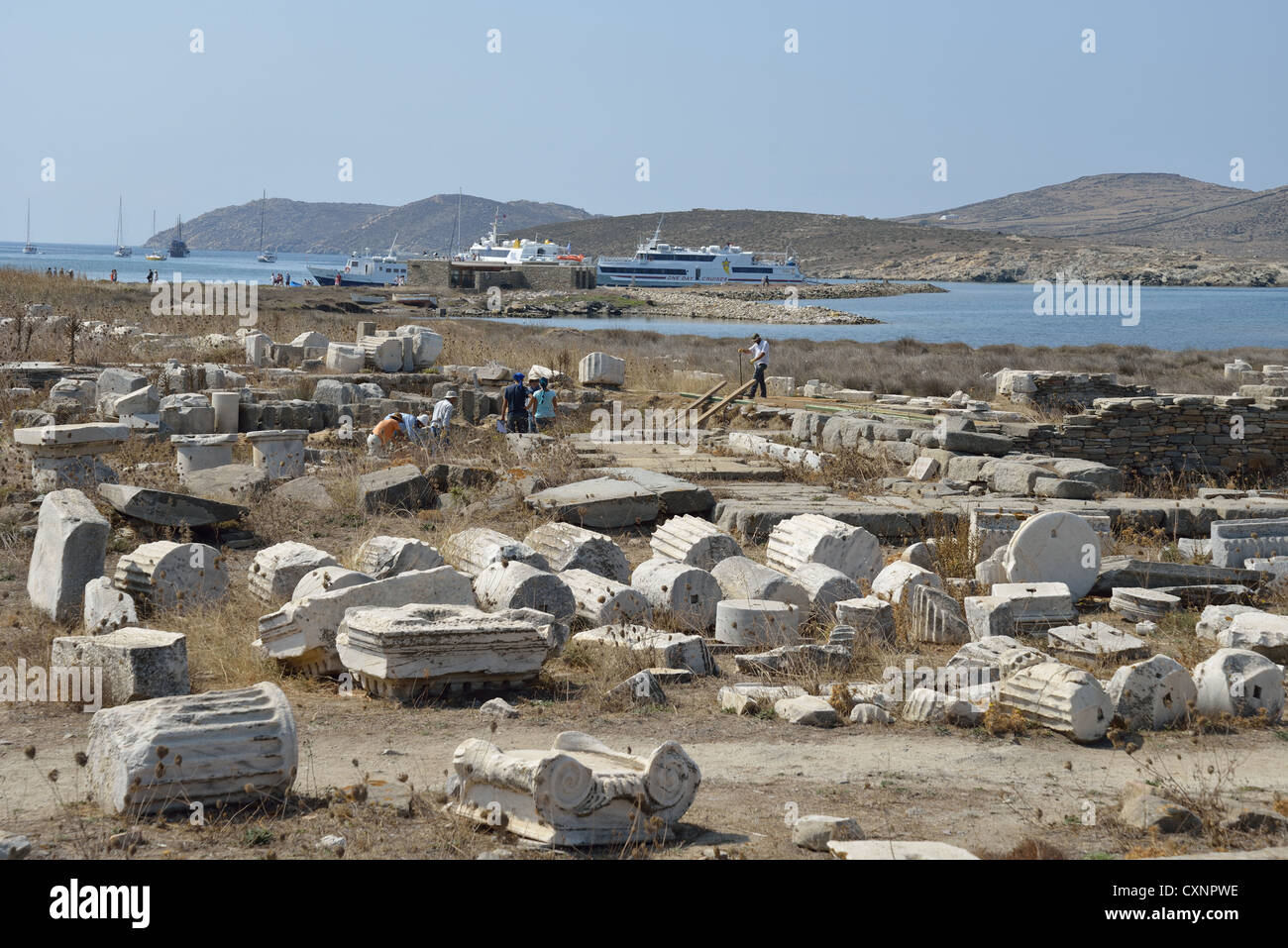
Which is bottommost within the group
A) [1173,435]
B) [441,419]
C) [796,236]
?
[1173,435]

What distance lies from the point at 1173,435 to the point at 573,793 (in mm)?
14236

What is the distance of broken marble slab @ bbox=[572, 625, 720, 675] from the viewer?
26.2 feet

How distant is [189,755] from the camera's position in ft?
17.1

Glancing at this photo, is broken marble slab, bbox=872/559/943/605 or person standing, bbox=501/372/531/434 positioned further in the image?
person standing, bbox=501/372/531/434

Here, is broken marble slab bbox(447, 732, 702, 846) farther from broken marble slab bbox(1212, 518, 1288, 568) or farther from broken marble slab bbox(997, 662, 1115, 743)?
broken marble slab bbox(1212, 518, 1288, 568)

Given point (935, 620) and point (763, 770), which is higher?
point (935, 620)

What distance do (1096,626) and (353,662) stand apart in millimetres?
5185

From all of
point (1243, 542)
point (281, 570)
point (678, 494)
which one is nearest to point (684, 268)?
point (678, 494)

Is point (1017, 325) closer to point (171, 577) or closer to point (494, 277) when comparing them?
point (494, 277)

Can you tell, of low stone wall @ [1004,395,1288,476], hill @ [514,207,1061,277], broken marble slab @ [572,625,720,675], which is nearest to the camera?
broken marble slab @ [572,625,720,675]

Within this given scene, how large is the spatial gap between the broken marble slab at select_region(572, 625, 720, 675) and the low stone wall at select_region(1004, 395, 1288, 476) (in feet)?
31.8
